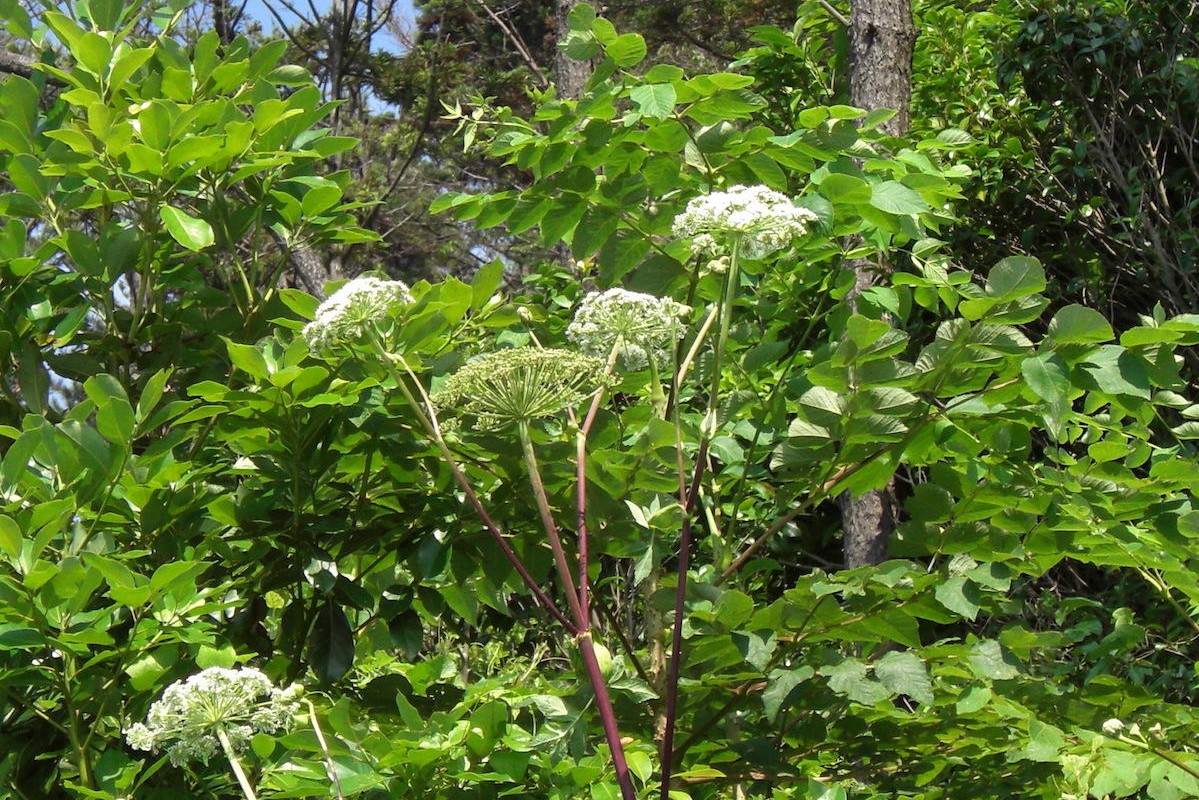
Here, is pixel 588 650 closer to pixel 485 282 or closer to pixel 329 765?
pixel 329 765

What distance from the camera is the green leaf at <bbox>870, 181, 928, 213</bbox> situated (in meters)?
1.71

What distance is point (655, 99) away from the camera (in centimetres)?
177

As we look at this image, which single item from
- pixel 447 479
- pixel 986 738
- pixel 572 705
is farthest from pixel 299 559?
pixel 986 738

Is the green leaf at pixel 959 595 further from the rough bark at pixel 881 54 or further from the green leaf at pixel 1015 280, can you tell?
the rough bark at pixel 881 54

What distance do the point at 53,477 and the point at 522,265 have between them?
18.7m

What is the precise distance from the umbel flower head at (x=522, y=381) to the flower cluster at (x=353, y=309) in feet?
0.48

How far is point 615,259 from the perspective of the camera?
6.39 ft

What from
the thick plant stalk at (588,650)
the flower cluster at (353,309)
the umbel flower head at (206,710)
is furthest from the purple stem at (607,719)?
the flower cluster at (353,309)

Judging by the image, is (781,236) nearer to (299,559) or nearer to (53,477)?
(299,559)

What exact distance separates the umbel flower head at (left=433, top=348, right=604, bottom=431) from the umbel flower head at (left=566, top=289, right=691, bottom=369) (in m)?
0.08

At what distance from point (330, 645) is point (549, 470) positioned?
51 centimetres

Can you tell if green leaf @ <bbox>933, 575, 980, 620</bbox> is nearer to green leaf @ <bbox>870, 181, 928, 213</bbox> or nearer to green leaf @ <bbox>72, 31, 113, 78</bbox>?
green leaf @ <bbox>870, 181, 928, 213</bbox>

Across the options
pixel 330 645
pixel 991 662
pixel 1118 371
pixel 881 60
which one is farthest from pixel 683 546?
pixel 881 60

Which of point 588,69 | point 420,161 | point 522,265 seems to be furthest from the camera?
point 522,265
